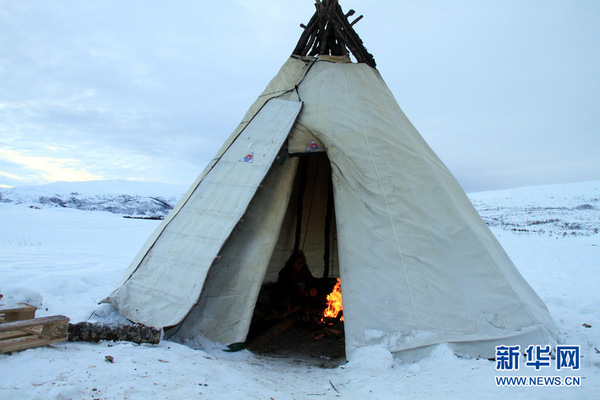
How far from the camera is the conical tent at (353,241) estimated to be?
3588 millimetres

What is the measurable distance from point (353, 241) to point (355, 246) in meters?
0.06

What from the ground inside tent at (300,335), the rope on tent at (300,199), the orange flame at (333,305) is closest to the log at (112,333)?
the ground inside tent at (300,335)

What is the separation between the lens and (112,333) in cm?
324

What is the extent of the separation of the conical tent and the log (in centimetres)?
27

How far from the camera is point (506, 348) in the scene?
11.1ft

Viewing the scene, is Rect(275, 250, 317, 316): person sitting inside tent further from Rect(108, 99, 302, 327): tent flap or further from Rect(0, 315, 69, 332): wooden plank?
Rect(0, 315, 69, 332): wooden plank

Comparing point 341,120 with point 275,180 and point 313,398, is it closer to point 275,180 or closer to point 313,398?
point 275,180

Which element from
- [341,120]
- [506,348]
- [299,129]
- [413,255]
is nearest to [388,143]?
[341,120]

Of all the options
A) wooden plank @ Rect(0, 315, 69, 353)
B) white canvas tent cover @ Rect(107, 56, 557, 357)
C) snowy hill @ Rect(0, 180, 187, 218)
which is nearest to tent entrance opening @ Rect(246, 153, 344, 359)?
white canvas tent cover @ Rect(107, 56, 557, 357)

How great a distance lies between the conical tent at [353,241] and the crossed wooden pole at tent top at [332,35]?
59 cm

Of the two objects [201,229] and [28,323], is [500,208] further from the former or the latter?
[28,323]

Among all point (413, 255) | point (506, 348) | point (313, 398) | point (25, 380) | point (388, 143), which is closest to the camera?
point (25, 380)

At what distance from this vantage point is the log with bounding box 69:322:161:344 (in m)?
3.12

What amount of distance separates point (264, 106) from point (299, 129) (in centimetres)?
76
